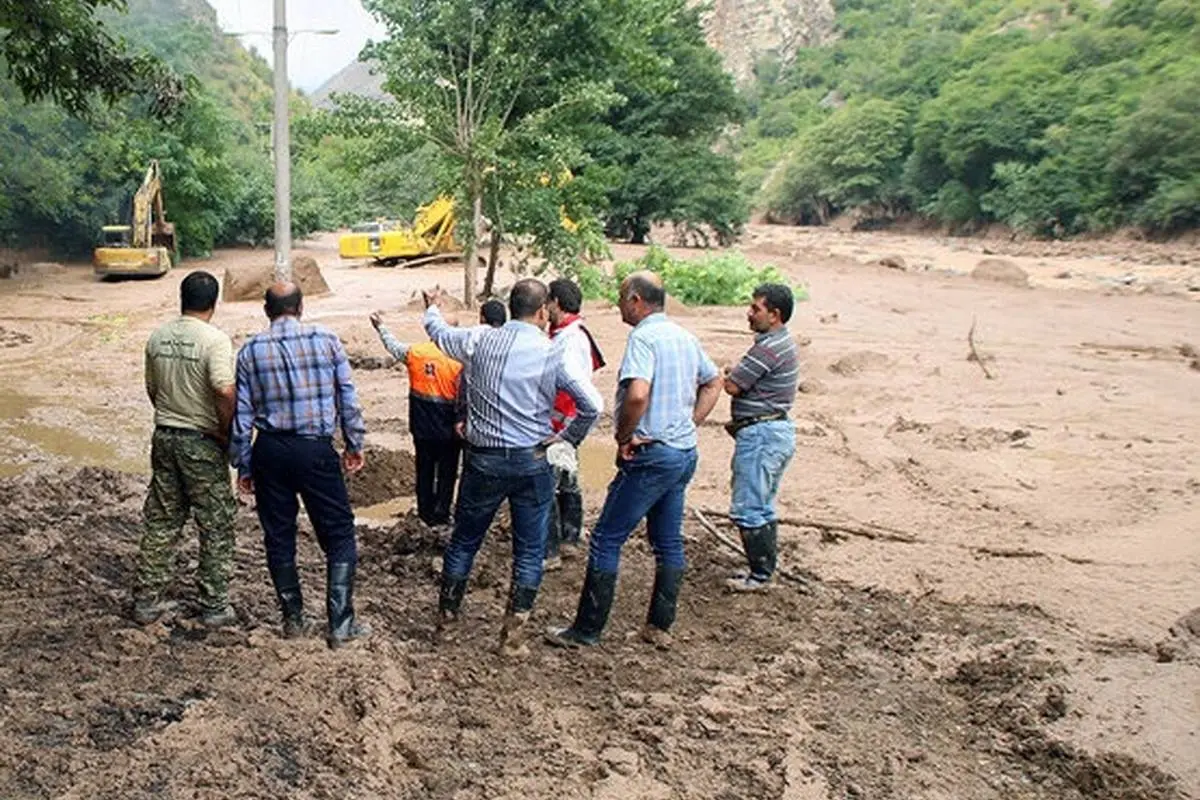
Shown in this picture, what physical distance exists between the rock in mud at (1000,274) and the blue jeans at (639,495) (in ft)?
87.6

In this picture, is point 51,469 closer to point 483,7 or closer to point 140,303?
point 483,7

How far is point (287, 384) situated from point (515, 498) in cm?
119

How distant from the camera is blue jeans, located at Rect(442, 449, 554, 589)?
520 cm

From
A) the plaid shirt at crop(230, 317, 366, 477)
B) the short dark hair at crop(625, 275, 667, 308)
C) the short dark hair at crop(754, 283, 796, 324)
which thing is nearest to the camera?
the plaid shirt at crop(230, 317, 366, 477)

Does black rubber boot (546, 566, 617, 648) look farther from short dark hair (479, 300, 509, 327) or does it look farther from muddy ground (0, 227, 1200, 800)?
short dark hair (479, 300, 509, 327)

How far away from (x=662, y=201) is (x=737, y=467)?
33.4 meters

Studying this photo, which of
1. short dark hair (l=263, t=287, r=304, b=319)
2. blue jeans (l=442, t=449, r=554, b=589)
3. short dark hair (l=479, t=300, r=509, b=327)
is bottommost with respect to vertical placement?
blue jeans (l=442, t=449, r=554, b=589)

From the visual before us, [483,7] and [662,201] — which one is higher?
[483,7]

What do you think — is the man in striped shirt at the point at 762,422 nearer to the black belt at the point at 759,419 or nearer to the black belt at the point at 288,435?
the black belt at the point at 759,419

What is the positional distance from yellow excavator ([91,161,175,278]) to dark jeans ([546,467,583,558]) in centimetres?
2337

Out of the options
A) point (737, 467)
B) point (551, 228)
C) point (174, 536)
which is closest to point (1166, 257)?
point (551, 228)

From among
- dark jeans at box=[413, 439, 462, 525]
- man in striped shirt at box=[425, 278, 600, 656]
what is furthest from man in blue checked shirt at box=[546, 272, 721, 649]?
dark jeans at box=[413, 439, 462, 525]

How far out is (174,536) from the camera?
553cm

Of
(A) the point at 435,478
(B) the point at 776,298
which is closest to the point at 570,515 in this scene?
(A) the point at 435,478
